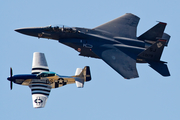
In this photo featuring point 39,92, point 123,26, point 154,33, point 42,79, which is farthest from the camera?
point 123,26

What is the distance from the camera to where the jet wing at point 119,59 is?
5272cm

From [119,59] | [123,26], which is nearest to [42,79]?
[119,59]

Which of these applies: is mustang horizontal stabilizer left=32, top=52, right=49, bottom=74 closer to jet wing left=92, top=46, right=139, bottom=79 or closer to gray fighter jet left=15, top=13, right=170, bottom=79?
gray fighter jet left=15, top=13, right=170, bottom=79

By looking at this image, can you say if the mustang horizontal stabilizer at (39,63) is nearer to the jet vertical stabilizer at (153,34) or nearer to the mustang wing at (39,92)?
the mustang wing at (39,92)

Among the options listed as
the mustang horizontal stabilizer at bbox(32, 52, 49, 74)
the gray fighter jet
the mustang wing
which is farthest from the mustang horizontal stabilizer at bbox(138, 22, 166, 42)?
the mustang wing

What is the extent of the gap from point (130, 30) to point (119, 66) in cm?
566

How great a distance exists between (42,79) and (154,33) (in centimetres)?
1295

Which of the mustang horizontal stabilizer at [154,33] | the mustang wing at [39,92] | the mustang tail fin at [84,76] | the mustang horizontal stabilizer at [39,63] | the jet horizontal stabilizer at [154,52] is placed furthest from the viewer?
the mustang horizontal stabilizer at [154,33]

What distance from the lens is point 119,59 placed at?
54000 millimetres

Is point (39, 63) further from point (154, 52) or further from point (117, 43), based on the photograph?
point (154, 52)

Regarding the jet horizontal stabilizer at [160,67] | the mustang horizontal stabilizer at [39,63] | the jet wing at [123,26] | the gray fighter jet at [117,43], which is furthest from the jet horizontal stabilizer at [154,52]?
the mustang horizontal stabilizer at [39,63]

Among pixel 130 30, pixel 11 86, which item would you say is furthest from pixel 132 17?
pixel 11 86

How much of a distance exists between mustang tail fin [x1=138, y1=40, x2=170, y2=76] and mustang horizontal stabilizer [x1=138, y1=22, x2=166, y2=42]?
278cm

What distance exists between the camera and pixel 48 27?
55.0m
